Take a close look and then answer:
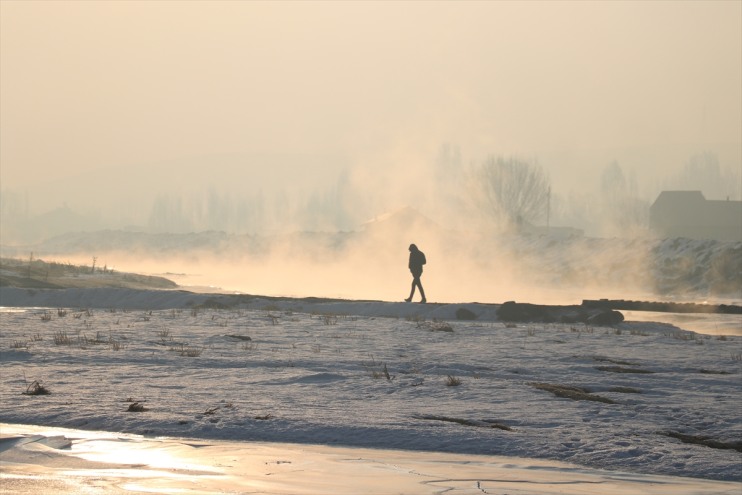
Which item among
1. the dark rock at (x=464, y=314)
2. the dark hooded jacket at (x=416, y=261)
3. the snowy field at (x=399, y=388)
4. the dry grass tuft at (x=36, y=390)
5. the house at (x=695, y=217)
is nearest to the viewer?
the snowy field at (x=399, y=388)

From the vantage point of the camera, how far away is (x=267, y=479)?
6695 mm

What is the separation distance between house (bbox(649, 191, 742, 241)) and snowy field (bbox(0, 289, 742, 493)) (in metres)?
95.2

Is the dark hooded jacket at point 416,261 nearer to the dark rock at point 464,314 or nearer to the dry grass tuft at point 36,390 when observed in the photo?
the dark rock at point 464,314

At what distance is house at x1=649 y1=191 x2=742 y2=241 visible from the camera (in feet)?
361

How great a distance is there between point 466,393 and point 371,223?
10341 cm

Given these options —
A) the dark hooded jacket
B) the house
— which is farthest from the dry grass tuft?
the house

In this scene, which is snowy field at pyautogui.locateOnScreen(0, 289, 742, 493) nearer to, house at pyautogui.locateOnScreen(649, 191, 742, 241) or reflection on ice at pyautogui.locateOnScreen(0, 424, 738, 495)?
reflection on ice at pyautogui.locateOnScreen(0, 424, 738, 495)

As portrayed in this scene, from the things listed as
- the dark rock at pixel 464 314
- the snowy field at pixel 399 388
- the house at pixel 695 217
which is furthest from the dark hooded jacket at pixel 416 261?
the house at pixel 695 217

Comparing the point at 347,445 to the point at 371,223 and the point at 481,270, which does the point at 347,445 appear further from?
the point at 371,223

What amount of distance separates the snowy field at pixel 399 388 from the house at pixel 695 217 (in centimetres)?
9520

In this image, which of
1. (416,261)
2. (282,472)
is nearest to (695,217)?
(416,261)

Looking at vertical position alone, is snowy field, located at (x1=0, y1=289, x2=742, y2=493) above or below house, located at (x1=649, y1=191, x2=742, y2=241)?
below

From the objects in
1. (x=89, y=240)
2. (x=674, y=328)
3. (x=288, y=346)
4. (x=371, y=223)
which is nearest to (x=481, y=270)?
(x=371, y=223)

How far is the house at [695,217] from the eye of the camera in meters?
110
